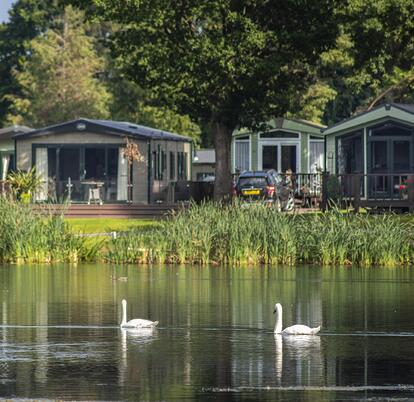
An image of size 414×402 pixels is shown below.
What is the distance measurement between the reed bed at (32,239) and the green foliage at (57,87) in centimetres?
6590

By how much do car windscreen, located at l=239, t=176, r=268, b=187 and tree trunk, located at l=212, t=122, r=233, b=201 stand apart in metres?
2.66

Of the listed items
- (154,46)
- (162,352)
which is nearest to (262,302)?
(162,352)

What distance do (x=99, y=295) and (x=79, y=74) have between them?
7930cm

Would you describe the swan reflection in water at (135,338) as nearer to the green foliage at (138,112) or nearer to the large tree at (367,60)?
the large tree at (367,60)

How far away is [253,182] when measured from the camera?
2594 inches

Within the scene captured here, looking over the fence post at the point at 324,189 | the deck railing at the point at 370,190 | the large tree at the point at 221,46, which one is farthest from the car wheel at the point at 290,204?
the large tree at the point at 221,46

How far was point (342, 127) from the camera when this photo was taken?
66562 mm

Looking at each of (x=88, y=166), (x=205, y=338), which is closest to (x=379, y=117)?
(x=88, y=166)

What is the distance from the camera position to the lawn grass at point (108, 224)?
50.8 m

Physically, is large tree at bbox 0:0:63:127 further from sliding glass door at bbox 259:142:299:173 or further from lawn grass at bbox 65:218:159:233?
lawn grass at bbox 65:218:159:233

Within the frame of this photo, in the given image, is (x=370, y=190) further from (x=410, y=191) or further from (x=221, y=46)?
(x=221, y=46)

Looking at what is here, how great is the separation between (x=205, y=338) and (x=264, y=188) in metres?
41.7

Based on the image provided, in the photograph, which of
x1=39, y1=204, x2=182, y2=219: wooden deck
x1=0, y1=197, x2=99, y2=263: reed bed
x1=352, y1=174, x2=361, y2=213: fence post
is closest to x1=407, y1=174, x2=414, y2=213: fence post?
x1=352, y1=174, x2=361, y2=213: fence post

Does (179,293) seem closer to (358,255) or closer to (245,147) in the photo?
(358,255)
